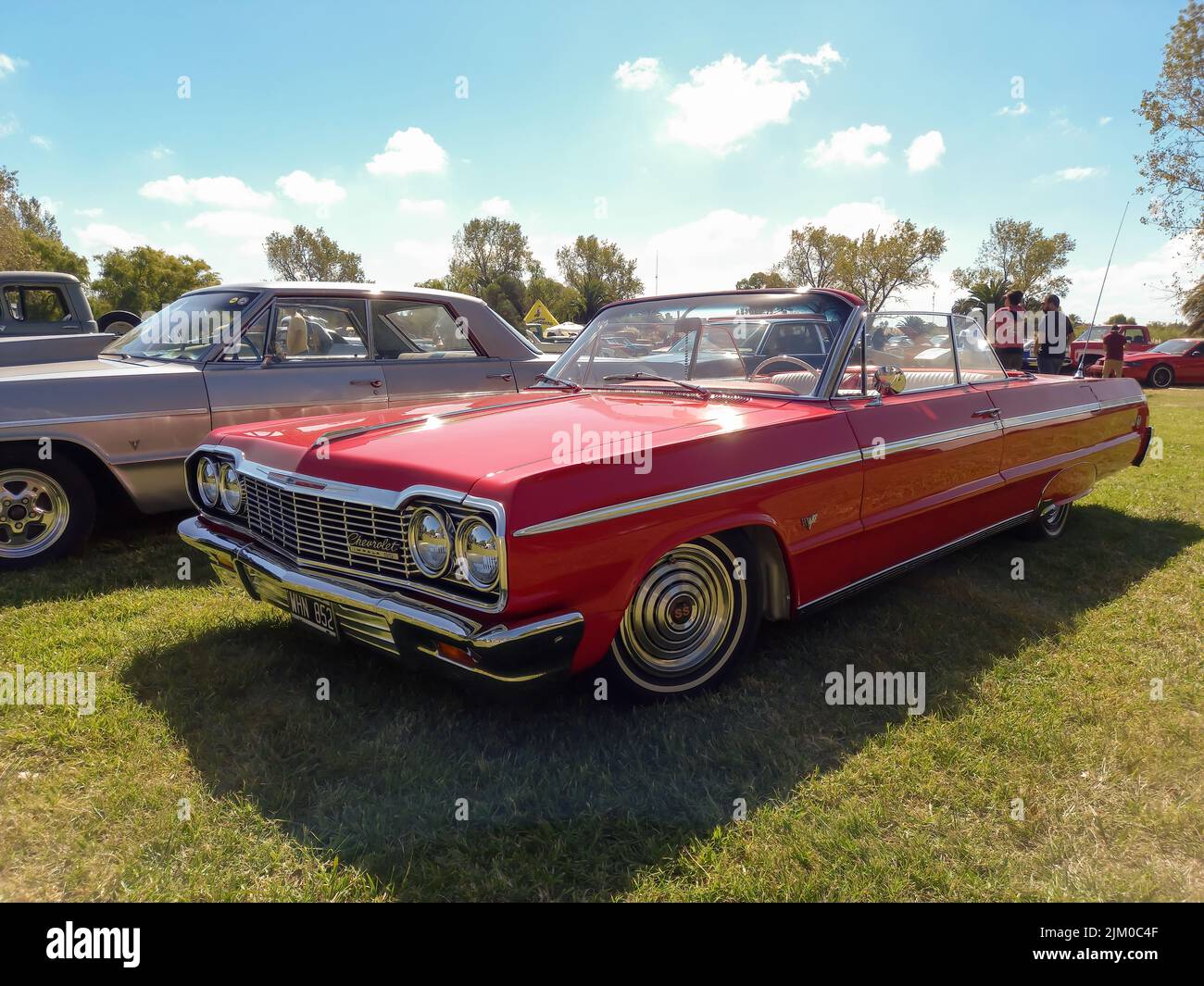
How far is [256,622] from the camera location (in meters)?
3.47

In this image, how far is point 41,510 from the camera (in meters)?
4.21

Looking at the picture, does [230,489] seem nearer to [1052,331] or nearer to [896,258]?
[1052,331]

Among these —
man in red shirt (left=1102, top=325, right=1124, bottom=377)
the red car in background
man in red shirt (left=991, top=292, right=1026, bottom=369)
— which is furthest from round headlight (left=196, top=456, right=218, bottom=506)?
the red car in background

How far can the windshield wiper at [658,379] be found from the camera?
328 centimetres

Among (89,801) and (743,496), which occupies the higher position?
(743,496)

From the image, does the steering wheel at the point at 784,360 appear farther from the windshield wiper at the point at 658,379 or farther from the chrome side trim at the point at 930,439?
the chrome side trim at the point at 930,439

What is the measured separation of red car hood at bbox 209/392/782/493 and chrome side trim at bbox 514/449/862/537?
0.55 ft

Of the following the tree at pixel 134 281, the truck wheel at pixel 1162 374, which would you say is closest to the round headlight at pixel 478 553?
the truck wheel at pixel 1162 374

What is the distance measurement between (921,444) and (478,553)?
2188mm

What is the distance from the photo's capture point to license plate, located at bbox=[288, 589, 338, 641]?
254cm

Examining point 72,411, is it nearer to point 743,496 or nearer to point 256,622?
point 256,622

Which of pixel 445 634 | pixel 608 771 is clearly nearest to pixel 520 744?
pixel 608 771
